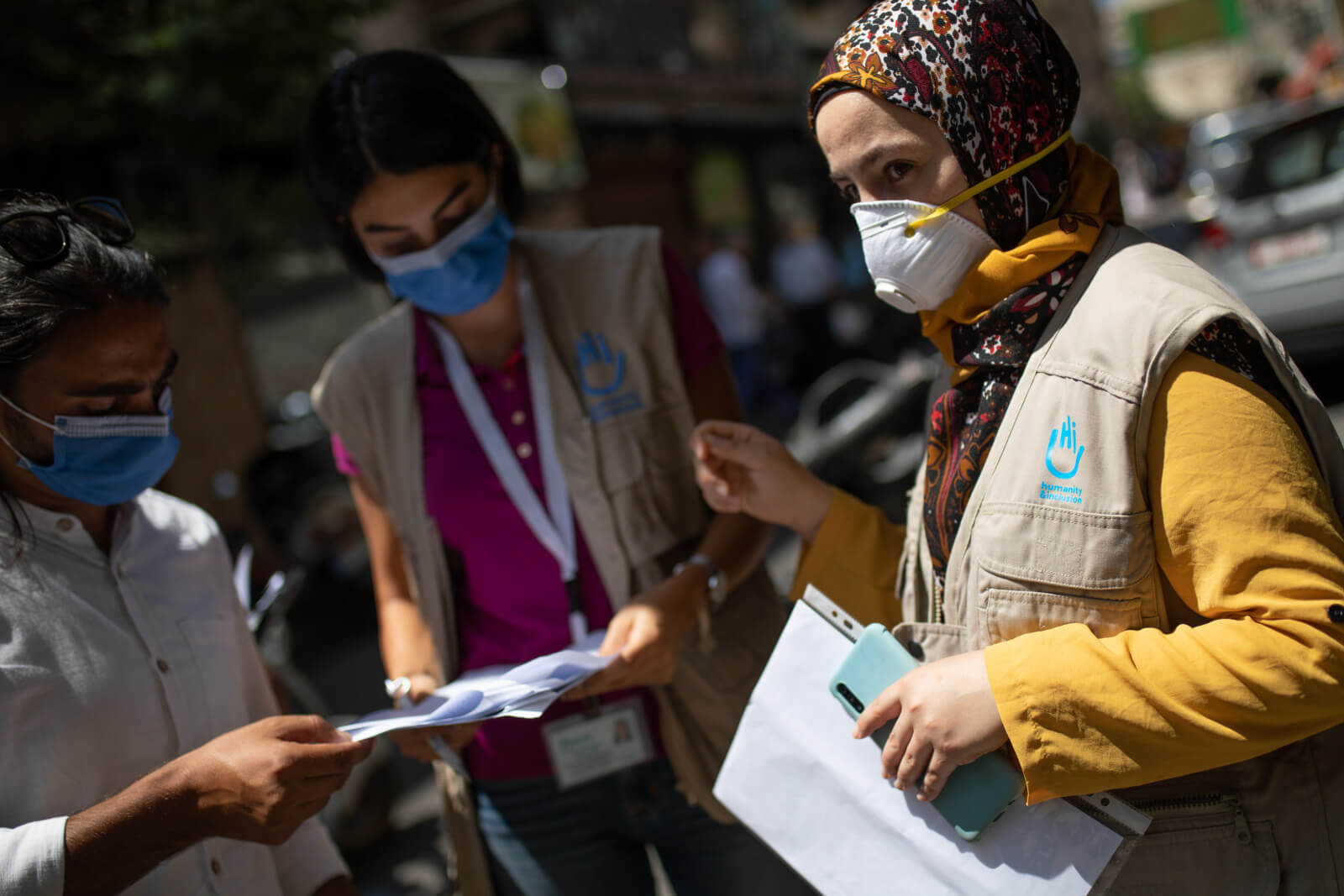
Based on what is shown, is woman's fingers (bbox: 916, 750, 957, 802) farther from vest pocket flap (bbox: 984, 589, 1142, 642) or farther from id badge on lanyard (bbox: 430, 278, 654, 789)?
id badge on lanyard (bbox: 430, 278, 654, 789)

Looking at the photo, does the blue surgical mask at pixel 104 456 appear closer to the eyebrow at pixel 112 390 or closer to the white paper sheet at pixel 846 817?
the eyebrow at pixel 112 390

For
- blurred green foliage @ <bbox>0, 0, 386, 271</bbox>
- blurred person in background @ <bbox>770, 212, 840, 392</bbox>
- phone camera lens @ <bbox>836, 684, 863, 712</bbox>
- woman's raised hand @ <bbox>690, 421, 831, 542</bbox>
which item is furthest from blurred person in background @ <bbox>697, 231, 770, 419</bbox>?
phone camera lens @ <bbox>836, 684, 863, 712</bbox>

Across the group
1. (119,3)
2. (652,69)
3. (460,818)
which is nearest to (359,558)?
(119,3)

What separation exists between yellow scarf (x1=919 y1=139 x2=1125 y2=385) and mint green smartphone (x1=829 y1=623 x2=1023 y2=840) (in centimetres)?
40

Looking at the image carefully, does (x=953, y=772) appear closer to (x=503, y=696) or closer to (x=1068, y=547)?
(x=1068, y=547)

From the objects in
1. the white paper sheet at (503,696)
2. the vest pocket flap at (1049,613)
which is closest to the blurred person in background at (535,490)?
the white paper sheet at (503,696)

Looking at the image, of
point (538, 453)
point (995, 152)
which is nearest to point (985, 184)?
point (995, 152)

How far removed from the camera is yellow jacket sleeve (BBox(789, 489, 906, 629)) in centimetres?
163

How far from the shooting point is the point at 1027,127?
130 cm

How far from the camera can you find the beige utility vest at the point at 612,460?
6.19 ft

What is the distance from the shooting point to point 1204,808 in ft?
4.05

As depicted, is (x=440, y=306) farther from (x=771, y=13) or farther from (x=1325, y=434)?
(x=771, y=13)

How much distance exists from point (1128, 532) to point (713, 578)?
Result: 33.0 inches

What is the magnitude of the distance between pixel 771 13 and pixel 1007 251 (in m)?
17.3
